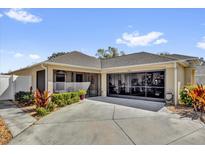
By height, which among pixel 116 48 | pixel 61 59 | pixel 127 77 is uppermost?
pixel 116 48

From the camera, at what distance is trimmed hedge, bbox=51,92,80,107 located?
1026 centimetres

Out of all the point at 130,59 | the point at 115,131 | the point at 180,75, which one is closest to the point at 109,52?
the point at 130,59

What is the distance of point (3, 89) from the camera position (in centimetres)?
1448

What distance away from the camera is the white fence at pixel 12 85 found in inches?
531

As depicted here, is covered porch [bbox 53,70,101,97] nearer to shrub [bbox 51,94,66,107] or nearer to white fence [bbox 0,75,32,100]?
shrub [bbox 51,94,66,107]

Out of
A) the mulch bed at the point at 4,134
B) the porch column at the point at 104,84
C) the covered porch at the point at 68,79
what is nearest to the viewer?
the mulch bed at the point at 4,134

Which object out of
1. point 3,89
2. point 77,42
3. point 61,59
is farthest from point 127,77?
point 3,89

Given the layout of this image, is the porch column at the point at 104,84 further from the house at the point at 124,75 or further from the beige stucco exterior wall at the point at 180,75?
the beige stucco exterior wall at the point at 180,75

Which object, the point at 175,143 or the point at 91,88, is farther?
the point at 91,88

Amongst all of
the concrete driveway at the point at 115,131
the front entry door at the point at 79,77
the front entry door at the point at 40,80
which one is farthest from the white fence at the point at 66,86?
the concrete driveway at the point at 115,131

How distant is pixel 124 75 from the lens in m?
15.0
